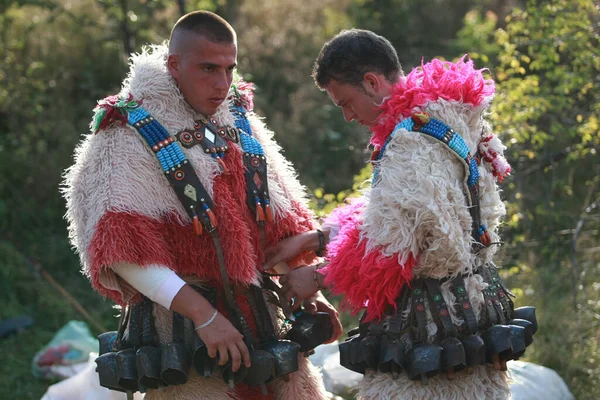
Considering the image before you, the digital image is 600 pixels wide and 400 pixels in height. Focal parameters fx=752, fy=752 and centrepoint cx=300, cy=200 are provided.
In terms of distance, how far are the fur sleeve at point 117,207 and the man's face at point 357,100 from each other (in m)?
0.80

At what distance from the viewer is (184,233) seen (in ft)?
9.55

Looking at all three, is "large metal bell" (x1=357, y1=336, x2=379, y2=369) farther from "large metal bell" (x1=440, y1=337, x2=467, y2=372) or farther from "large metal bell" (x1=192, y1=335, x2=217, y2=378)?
"large metal bell" (x1=192, y1=335, x2=217, y2=378)

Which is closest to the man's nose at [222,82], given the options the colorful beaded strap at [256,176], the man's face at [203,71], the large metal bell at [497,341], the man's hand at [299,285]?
the man's face at [203,71]

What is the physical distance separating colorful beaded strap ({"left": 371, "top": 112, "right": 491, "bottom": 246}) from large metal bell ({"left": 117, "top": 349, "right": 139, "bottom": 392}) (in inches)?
44.5

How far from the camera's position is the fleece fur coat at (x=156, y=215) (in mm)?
2781

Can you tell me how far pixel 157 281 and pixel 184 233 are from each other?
0.23 metres

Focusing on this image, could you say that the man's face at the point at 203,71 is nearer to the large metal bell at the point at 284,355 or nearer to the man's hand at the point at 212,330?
the man's hand at the point at 212,330

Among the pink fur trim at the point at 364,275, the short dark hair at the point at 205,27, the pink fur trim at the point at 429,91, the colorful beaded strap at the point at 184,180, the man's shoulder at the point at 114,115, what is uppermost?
the short dark hair at the point at 205,27

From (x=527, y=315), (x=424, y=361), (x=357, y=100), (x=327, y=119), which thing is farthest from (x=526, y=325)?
(x=327, y=119)

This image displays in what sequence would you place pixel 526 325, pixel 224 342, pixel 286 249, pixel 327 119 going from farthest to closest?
pixel 327 119 < pixel 286 249 < pixel 526 325 < pixel 224 342

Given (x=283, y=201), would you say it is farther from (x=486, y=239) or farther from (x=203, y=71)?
(x=486, y=239)

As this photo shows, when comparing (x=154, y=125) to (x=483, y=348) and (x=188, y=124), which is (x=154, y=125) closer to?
(x=188, y=124)

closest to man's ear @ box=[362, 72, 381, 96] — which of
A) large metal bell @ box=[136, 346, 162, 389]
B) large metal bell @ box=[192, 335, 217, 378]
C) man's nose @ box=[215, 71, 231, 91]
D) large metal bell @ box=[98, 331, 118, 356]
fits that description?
man's nose @ box=[215, 71, 231, 91]

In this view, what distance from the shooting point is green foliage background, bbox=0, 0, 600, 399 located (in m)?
5.23
